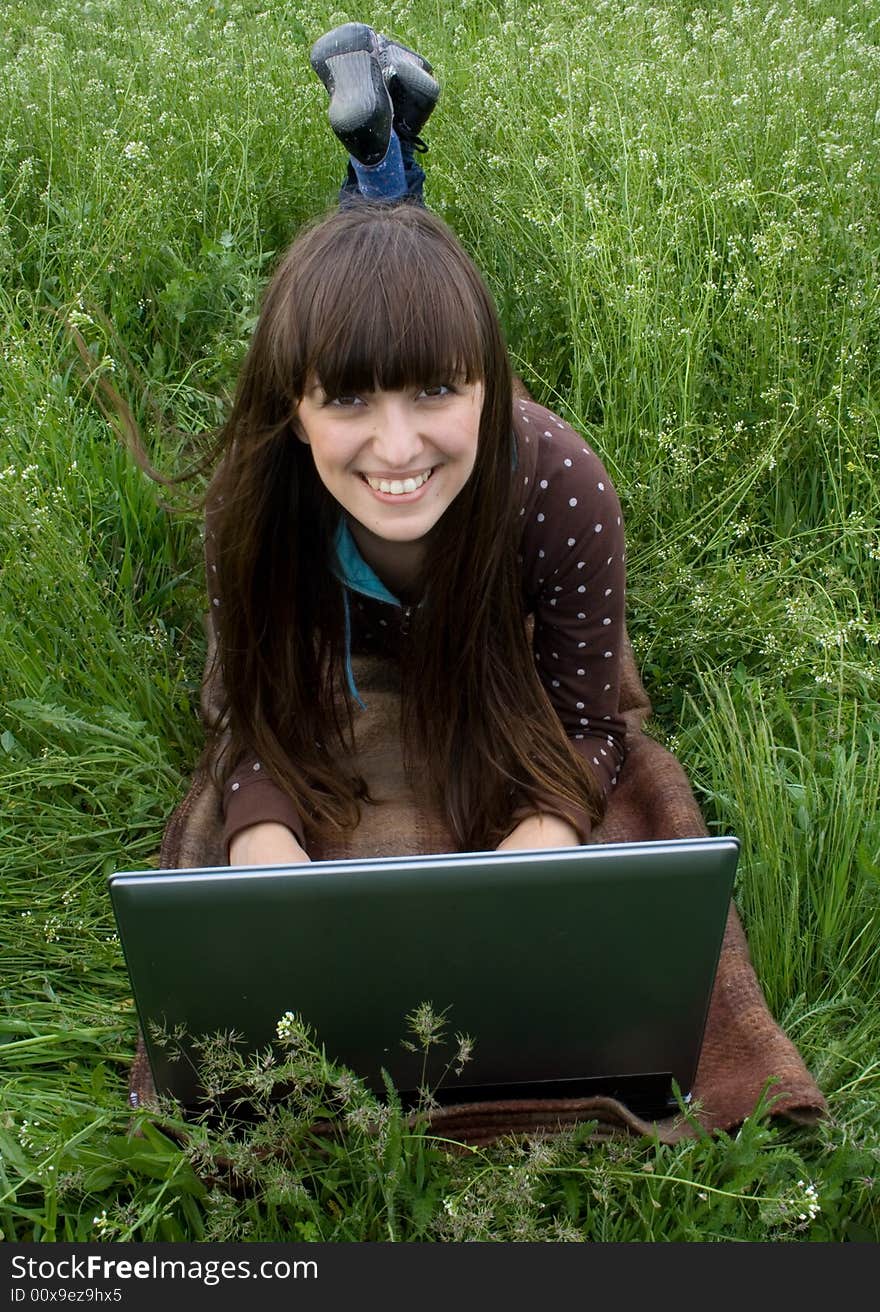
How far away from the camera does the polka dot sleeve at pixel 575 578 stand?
2.12 m

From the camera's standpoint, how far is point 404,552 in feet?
7.23

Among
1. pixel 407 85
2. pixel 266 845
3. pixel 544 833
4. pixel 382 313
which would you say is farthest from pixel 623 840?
pixel 407 85

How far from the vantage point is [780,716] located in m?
2.41

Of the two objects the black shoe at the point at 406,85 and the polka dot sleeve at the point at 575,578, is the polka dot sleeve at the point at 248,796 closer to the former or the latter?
the polka dot sleeve at the point at 575,578

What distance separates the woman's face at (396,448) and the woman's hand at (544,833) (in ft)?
2.01

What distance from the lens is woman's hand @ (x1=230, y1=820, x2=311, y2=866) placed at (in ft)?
6.90

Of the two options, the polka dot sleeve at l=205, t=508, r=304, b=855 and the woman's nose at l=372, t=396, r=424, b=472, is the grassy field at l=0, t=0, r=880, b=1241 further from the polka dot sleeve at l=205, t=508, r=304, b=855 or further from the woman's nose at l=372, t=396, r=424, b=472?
the woman's nose at l=372, t=396, r=424, b=472

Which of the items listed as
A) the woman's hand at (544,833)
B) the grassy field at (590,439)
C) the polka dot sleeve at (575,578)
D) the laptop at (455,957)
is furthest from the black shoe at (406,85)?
the laptop at (455,957)

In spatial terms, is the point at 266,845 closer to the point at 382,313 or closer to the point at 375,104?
the point at 382,313

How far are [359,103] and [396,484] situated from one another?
90 centimetres

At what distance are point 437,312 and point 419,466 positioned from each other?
0.72 ft

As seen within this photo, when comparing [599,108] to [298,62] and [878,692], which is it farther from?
[878,692]

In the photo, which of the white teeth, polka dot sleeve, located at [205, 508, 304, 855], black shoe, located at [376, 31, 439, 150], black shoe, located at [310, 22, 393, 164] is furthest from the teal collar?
black shoe, located at [376, 31, 439, 150]

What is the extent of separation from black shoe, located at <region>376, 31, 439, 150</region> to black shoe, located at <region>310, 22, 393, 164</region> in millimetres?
114
